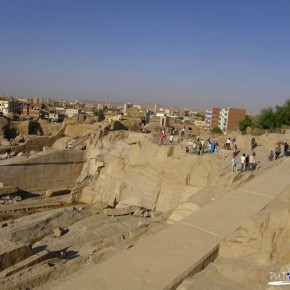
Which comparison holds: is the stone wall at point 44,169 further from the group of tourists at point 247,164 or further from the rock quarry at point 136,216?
the group of tourists at point 247,164

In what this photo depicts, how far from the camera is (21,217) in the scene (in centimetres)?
1642

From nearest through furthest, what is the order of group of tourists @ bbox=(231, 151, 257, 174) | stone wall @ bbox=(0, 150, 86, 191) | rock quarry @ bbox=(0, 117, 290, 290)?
rock quarry @ bbox=(0, 117, 290, 290), group of tourists @ bbox=(231, 151, 257, 174), stone wall @ bbox=(0, 150, 86, 191)

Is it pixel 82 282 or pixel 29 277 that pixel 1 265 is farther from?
pixel 82 282

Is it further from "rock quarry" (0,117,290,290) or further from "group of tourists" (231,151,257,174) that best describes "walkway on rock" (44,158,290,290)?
"group of tourists" (231,151,257,174)

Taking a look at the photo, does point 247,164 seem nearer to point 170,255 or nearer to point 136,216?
point 136,216

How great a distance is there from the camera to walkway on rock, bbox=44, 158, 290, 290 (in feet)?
12.6

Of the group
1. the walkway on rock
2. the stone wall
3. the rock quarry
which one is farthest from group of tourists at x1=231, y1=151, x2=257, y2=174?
the stone wall

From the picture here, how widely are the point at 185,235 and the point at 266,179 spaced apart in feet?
16.5

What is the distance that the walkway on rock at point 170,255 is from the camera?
383cm

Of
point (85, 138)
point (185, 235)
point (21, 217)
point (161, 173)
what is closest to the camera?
point (185, 235)

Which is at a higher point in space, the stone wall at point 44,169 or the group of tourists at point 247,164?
the group of tourists at point 247,164

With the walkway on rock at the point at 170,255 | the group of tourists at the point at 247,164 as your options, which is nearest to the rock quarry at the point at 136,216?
the walkway on rock at the point at 170,255

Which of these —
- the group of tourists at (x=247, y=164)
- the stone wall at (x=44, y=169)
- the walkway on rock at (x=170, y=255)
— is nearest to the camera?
the walkway on rock at (x=170, y=255)

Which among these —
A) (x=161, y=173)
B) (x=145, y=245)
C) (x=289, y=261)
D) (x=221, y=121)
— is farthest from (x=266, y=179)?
(x=221, y=121)
